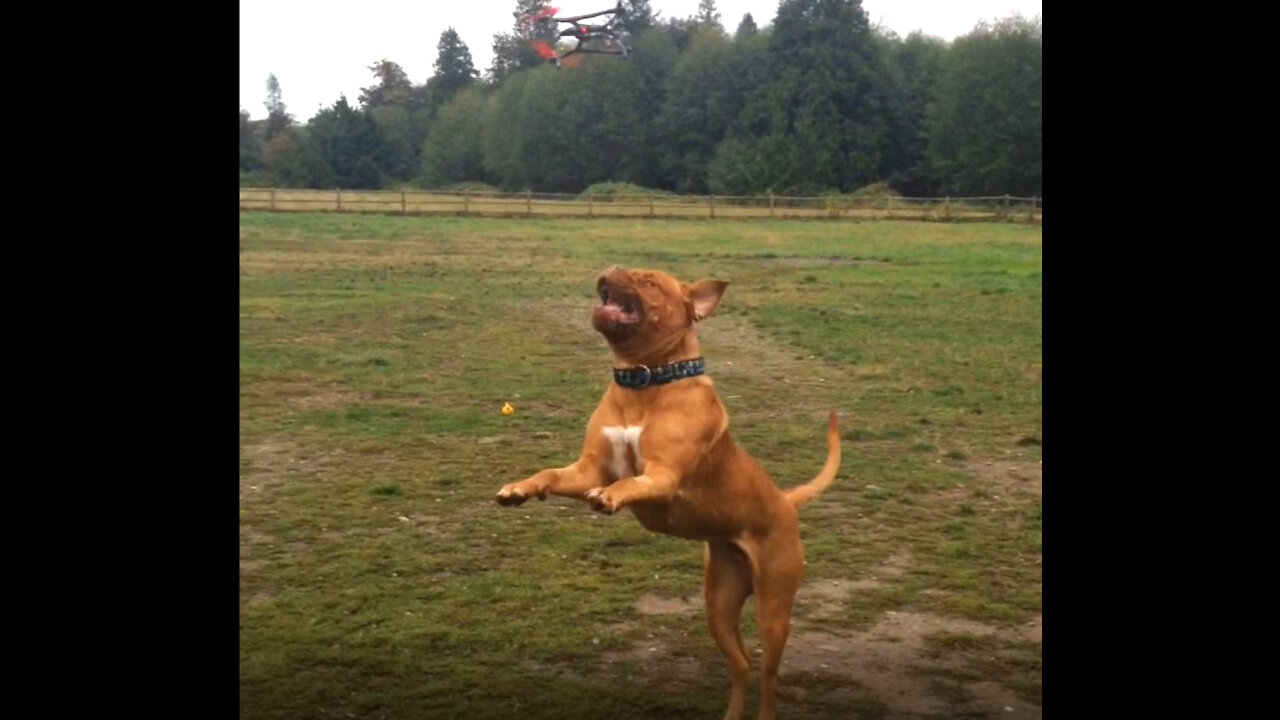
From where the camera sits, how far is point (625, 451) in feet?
13.8

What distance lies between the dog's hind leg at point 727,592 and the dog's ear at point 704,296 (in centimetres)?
77

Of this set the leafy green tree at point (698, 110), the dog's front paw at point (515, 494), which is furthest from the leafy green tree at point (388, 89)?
the dog's front paw at point (515, 494)

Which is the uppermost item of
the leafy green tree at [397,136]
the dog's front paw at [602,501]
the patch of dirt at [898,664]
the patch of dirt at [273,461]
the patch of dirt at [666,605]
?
the leafy green tree at [397,136]

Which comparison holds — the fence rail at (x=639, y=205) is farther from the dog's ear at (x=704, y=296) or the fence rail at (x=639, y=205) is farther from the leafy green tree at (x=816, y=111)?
the dog's ear at (x=704, y=296)

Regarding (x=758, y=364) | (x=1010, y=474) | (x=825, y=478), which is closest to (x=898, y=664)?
(x=825, y=478)

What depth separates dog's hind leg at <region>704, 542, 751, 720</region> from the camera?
461cm

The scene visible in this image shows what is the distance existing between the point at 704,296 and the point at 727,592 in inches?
39.8

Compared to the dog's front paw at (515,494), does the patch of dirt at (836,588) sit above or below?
below

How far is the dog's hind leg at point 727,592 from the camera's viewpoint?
461 centimetres

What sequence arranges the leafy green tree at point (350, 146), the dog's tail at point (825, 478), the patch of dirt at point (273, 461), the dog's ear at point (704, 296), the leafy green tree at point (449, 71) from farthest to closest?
the leafy green tree at point (350, 146) < the patch of dirt at point (273, 461) < the leafy green tree at point (449, 71) < the dog's tail at point (825, 478) < the dog's ear at point (704, 296)

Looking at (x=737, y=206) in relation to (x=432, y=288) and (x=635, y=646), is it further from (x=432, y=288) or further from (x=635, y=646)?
(x=635, y=646)

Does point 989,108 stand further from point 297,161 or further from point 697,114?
point 297,161
